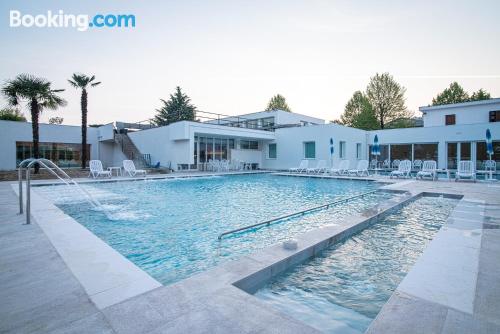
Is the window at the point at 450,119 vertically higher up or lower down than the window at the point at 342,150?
higher up

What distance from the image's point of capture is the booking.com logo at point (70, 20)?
9266mm

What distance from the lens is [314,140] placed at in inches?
851

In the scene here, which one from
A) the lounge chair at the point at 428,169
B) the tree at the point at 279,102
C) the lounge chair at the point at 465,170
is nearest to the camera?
the lounge chair at the point at 465,170

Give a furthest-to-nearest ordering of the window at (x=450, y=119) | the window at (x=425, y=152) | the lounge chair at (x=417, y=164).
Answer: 1. the window at (x=450, y=119)
2. the window at (x=425, y=152)
3. the lounge chair at (x=417, y=164)

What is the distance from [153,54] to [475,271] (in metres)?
15.3

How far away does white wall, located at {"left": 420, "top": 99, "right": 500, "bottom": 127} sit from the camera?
22.2 metres

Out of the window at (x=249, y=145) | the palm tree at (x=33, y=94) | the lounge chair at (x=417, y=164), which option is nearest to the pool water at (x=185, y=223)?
the palm tree at (x=33, y=94)

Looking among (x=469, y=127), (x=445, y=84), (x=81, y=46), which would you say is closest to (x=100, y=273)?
Answer: (x=81, y=46)

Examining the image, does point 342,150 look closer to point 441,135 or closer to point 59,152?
point 441,135

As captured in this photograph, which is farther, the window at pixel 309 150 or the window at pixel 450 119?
the window at pixel 450 119

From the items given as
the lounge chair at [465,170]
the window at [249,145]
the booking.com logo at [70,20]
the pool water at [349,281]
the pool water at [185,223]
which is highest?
the booking.com logo at [70,20]

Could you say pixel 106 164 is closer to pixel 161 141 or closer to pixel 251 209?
pixel 161 141

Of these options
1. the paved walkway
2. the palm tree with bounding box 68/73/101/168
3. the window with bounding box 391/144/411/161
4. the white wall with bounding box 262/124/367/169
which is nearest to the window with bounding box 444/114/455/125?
the window with bounding box 391/144/411/161

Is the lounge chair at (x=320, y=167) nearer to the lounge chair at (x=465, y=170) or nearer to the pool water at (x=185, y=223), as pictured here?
the lounge chair at (x=465, y=170)
